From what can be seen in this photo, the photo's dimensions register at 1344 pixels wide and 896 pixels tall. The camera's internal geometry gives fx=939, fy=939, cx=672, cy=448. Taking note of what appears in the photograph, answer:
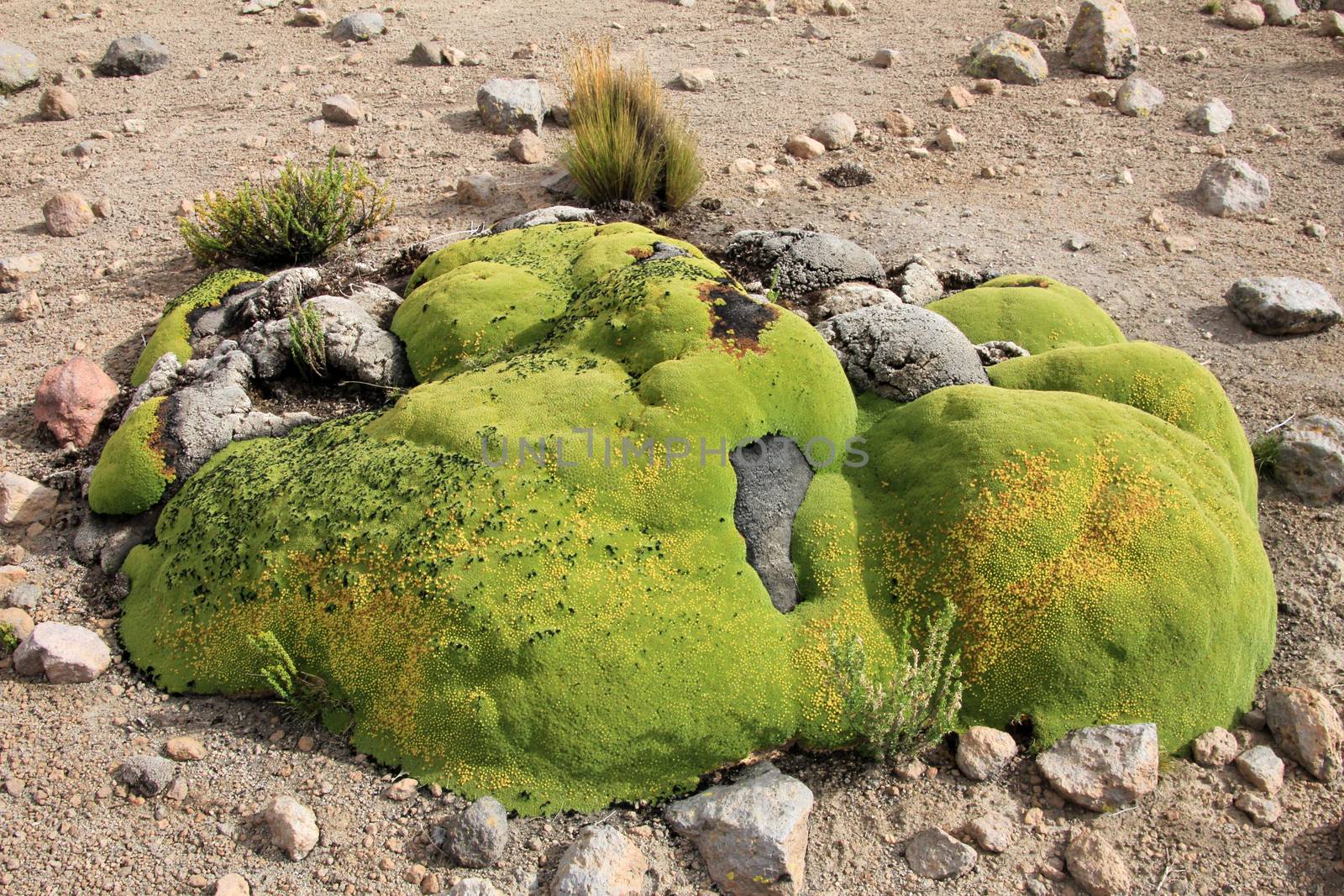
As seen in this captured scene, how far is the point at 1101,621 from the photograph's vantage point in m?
4.43

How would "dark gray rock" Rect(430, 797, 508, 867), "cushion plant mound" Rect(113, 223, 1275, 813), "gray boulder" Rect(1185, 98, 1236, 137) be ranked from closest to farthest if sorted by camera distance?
"dark gray rock" Rect(430, 797, 508, 867) → "cushion plant mound" Rect(113, 223, 1275, 813) → "gray boulder" Rect(1185, 98, 1236, 137)

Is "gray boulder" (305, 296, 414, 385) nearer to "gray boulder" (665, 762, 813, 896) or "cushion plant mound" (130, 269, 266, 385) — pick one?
"cushion plant mound" (130, 269, 266, 385)

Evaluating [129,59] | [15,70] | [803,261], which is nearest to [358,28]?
[129,59]

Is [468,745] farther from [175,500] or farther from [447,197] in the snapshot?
[447,197]

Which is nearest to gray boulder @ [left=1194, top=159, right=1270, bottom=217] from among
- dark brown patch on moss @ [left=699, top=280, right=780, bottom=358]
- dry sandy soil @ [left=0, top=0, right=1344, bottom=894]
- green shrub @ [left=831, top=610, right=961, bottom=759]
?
dry sandy soil @ [left=0, top=0, right=1344, bottom=894]

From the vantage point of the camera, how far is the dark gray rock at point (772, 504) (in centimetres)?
466

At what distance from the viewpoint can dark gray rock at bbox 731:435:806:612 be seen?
4.66 m

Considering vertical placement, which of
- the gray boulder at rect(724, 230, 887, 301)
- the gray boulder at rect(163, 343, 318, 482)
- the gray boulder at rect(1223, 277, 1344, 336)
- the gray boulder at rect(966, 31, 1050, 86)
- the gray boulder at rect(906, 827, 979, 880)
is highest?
the gray boulder at rect(966, 31, 1050, 86)

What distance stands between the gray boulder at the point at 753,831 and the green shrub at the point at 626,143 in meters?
5.98

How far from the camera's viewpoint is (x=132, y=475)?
548 cm

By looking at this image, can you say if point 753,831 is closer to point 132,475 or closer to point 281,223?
point 132,475

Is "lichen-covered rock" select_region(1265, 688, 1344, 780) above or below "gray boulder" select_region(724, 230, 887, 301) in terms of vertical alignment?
below

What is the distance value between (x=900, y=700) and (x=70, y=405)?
5675mm

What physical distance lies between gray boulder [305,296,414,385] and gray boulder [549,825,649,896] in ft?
11.6
